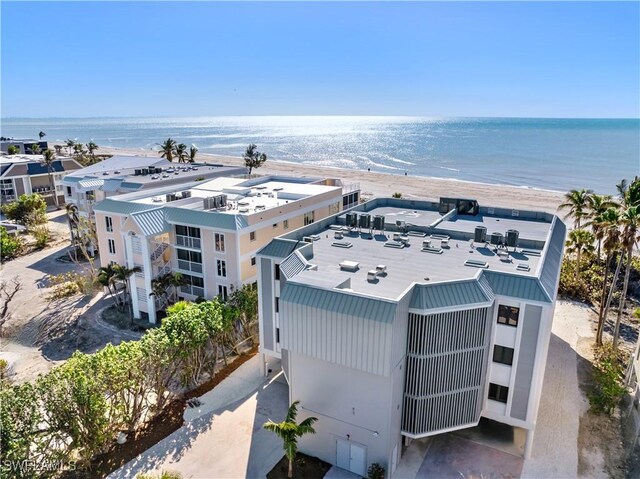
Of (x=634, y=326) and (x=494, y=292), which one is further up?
(x=494, y=292)

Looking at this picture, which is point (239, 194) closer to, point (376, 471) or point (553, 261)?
point (553, 261)

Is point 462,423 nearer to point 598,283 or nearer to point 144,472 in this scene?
point 144,472

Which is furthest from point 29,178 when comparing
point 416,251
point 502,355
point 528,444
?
point 528,444

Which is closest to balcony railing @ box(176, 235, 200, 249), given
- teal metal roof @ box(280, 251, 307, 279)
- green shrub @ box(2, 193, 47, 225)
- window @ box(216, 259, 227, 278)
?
window @ box(216, 259, 227, 278)

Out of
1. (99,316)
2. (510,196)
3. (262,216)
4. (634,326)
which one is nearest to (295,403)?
(262,216)

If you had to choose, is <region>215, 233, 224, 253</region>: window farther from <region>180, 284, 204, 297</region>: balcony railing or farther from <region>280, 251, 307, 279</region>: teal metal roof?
<region>280, 251, 307, 279</region>: teal metal roof

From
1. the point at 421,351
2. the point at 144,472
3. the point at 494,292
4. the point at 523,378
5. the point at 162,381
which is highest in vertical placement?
the point at 494,292
